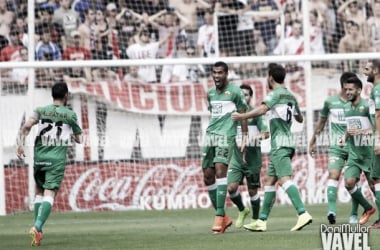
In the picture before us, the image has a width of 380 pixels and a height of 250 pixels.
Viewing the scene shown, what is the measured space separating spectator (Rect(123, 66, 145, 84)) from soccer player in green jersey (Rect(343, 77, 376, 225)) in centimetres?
734

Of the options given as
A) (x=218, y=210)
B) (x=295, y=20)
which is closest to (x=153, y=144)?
(x=295, y=20)

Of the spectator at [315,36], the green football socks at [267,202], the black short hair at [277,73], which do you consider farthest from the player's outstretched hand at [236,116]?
the spectator at [315,36]

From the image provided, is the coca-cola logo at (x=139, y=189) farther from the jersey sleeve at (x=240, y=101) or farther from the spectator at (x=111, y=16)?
the jersey sleeve at (x=240, y=101)

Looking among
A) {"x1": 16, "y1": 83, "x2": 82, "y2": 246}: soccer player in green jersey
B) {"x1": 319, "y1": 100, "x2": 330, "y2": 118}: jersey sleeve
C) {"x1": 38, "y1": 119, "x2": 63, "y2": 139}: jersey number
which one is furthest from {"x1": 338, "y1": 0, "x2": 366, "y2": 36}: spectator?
{"x1": 38, "y1": 119, "x2": 63, "y2": 139}: jersey number

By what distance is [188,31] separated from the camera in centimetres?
2553

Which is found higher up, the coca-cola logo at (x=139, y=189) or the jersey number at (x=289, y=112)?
the jersey number at (x=289, y=112)

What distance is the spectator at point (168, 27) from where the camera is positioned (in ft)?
83.4

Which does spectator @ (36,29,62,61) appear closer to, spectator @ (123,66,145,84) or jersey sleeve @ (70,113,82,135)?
spectator @ (123,66,145,84)

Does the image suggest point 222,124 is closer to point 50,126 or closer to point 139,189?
point 50,126

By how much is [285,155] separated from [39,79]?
26.8 ft

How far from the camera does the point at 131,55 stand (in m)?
25.2

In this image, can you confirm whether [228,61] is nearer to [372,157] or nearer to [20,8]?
[20,8]

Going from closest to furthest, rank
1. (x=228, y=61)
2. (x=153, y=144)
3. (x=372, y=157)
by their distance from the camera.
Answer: (x=372, y=157) < (x=228, y=61) < (x=153, y=144)

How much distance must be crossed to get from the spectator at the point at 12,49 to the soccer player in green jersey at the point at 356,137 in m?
8.72
